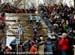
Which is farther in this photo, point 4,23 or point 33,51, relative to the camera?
point 4,23

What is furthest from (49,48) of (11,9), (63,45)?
(11,9)

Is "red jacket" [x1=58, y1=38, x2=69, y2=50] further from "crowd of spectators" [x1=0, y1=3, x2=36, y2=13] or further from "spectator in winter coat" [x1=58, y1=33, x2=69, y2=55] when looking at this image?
"crowd of spectators" [x1=0, y1=3, x2=36, y2=13]

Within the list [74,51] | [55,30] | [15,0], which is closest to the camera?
[74,51]

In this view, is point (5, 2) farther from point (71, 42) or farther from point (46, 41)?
point (71, 42)

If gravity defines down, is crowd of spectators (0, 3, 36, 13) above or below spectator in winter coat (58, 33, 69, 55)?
above

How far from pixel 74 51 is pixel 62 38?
630mm

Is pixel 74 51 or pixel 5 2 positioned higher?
pixel 5 2

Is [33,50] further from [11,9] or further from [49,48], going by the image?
[11,9]

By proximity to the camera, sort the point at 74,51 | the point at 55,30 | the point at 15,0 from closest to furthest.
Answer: the point at 74,51
the point at 55,30
the point at 15,0

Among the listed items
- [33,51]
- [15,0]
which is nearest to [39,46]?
[33,51]

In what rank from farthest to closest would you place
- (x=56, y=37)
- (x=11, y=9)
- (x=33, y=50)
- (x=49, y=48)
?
(x=11, y=9) < (x=56, y=37) < (x=33, y=50) < (x=49, y=48)

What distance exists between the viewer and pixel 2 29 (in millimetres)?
9672

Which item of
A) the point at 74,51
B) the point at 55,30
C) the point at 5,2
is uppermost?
the point at 5,2

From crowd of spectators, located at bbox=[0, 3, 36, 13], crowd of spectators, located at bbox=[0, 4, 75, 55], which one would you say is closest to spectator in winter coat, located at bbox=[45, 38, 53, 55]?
crowd of spectators, located at bbox=[0, 4, 75, 55]
